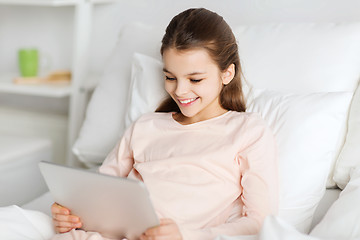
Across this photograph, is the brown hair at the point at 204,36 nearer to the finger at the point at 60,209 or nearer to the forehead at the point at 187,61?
the forehead at the point at 187,61

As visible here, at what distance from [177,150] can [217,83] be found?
19 cm

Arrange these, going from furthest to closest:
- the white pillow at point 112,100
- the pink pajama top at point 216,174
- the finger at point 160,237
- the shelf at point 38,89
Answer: the shelf at point 38,89, the white pillow at point 112,100, the pink pajama top at point 216,174, the finger at point 160,237

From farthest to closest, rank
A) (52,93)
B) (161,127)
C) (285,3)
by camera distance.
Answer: (52,93) < (285,3) < (161,127)

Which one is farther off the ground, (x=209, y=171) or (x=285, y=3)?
(x=285, y=3)

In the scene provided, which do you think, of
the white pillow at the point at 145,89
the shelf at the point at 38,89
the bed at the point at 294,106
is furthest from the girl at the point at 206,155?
the shelf at the point at 38,89

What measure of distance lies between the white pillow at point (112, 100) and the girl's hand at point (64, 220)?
0.49m

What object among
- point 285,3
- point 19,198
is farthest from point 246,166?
point 19,198

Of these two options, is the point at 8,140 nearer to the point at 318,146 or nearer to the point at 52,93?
the point at 52,93

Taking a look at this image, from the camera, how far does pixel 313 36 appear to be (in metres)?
1.38

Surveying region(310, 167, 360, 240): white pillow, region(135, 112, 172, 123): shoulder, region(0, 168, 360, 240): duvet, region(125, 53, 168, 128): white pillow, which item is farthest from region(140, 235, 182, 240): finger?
region(125, 53, 168, 128): white pillow

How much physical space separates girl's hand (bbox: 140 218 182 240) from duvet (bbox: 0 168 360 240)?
114mm

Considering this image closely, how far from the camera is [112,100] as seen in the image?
159 centimetres

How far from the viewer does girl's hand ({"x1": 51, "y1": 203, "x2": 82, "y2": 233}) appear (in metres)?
1.07

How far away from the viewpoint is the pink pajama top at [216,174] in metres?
1.06
